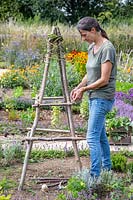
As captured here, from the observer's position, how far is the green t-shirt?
5262mm

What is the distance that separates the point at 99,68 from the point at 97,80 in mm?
130

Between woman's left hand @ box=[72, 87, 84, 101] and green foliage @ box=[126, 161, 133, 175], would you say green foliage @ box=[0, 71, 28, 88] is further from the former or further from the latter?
woman's left hand @ box=[72, 87, 84, 101]

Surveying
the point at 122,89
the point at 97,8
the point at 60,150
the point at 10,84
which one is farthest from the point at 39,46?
the point at 97,8

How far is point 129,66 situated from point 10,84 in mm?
3712

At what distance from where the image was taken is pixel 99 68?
5.34 meters

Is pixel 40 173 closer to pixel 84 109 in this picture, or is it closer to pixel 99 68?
pixel 99 68

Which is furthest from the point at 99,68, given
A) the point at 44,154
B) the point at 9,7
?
the point at 9,7

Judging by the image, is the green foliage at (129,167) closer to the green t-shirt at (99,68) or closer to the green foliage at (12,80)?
the green t-shirt at (99,68)

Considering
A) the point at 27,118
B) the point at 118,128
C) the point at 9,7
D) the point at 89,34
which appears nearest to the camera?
the point at 89,34

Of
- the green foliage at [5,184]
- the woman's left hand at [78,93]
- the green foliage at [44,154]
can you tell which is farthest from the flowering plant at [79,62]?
the woman's left hand at [78,93]

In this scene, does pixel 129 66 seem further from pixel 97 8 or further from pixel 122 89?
pixel 97 8

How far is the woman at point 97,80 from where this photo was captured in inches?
207

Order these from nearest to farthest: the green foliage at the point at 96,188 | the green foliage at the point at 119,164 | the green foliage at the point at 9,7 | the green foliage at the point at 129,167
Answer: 1. the green foliage at the point at 96,188
2. the green foliage at the point at 129,167
3. the green foliage at the point at 119,164
4. the green foliage at the point at 9,7

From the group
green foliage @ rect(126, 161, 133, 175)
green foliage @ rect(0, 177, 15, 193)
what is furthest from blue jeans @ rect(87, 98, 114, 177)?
green foliage @ rect(0, 177, 15, 193)
